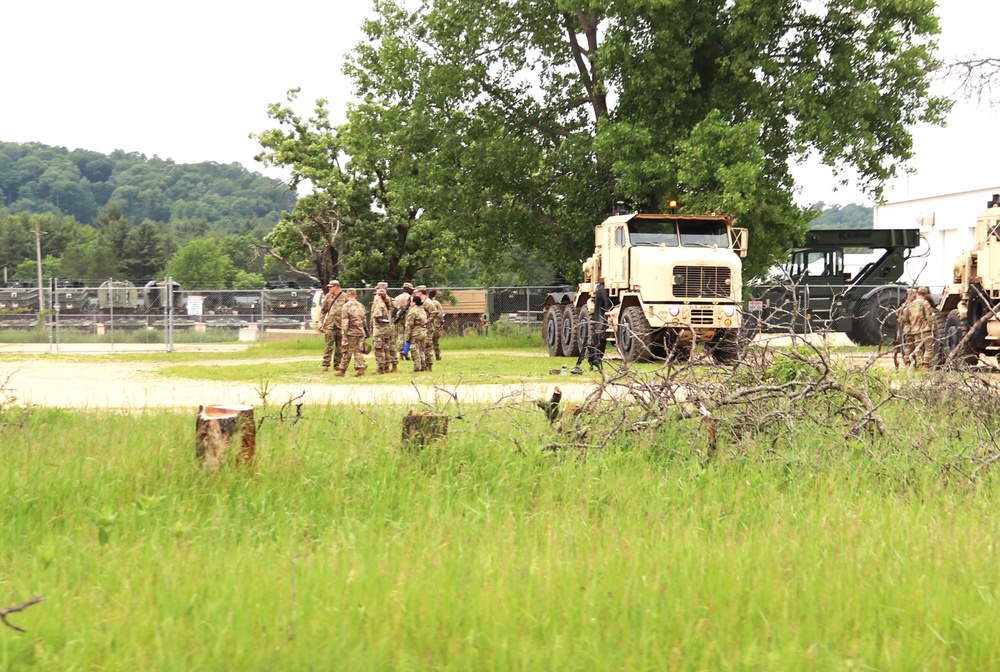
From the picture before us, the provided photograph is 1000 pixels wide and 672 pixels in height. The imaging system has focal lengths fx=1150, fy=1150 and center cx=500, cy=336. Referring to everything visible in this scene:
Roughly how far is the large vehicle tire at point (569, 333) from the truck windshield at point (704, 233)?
379cm

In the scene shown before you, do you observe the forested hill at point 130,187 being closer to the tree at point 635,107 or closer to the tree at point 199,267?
the tree at point 199,267

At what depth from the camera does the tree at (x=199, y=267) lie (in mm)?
86581

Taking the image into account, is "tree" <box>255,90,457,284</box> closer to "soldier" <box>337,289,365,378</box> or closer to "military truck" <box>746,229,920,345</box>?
"military truck" <box>746,229,920,345</box>

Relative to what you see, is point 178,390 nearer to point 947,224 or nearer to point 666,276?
point 666,276

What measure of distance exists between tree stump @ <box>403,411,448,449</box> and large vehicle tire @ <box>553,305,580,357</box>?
16.7 metres

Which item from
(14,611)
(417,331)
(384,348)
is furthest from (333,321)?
(14,611)

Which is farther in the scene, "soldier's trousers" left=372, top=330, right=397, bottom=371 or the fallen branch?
"soldier's trousers" left=372, top=330, right=397, bottom=371

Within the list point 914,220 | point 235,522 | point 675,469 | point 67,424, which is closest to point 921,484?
point 675,469

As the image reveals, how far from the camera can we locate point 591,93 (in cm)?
2781

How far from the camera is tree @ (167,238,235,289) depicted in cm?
8658

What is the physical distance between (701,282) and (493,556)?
54.0ft

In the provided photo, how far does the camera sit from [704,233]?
72.9 ft

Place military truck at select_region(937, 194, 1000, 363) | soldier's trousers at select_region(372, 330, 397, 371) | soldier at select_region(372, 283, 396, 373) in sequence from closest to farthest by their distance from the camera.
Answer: military truck at select_region(937, 194, 1000, 363) → soldier at select_region(372, 283, 396, 373) → soldier's trousers at select_region(372, 330, 397, 371)

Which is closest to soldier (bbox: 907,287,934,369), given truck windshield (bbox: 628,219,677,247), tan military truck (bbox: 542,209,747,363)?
tan military truck (bbox: 542,209,747,363)
